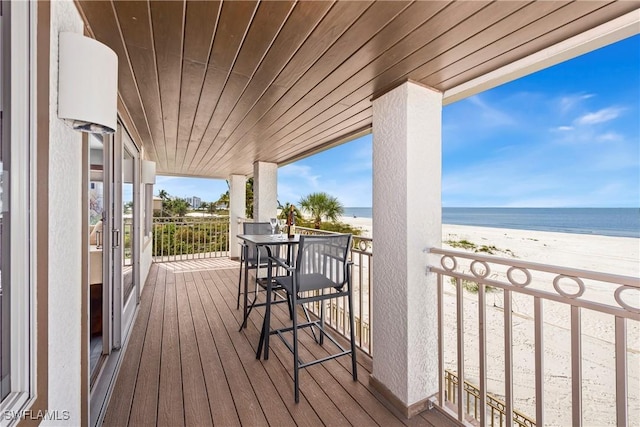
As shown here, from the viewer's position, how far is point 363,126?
2.83 metres

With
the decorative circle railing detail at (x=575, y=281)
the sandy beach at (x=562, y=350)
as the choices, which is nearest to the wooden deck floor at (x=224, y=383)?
the decorative circle railing detail at (x=575, y=281)

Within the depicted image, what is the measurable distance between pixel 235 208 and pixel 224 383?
17.6 ft

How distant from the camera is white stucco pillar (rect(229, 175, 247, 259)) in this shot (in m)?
6.86

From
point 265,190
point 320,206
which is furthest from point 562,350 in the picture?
point 265,190

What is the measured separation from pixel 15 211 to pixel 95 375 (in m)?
1.85

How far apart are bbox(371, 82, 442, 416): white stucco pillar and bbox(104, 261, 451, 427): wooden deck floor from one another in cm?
22

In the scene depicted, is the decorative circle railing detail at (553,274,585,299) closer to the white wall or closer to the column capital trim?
the column capital trim

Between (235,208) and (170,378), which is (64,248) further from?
(235,208)

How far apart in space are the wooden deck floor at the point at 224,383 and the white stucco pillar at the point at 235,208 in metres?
3.66

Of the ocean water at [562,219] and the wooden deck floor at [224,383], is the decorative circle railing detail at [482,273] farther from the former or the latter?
the ocean water at [562,219]

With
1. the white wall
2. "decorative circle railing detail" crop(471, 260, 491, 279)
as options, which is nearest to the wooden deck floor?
the white wall

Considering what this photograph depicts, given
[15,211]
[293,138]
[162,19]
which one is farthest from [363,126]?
[15,211]

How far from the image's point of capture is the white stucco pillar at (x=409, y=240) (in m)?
1.83

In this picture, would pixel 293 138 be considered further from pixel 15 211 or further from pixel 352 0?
pixel 15 211
